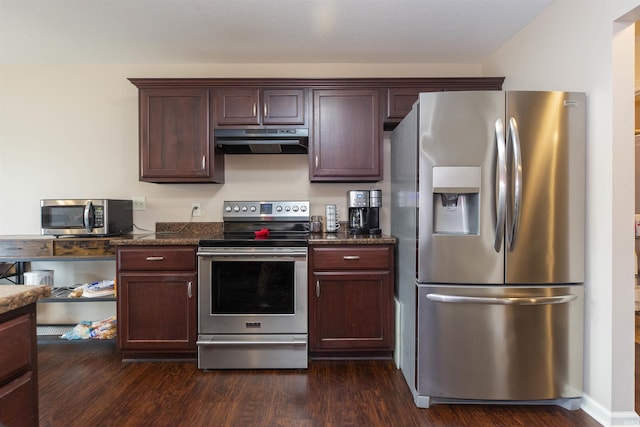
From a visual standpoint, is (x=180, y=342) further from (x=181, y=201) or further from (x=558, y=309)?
(x=558, y=309)

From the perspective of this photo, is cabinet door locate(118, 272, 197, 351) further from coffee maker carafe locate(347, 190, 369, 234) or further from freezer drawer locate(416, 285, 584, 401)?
freezer drawer locate(416, 285, 584, 401)

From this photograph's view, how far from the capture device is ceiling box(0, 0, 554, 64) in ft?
6.80

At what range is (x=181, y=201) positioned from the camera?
2943 mm

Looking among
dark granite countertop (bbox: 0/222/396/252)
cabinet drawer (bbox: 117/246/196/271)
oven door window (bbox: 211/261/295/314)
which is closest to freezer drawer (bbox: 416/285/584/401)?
dark granite countertop (bbox: 0/222/396/252)

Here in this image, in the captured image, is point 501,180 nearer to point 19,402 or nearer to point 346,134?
point 346,134

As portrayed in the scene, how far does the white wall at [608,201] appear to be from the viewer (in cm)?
164

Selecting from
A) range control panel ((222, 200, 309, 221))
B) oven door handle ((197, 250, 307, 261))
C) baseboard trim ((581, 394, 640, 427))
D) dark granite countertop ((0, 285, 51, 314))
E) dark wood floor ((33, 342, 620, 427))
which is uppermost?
range control panel ((222, 200, 309, 221))

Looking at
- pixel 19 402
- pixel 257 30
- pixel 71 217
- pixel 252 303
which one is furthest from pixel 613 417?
pixel 71 217

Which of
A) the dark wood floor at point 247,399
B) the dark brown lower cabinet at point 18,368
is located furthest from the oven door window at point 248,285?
the dark brown lower cabinet at point 18,368

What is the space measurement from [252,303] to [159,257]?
72 centimetres

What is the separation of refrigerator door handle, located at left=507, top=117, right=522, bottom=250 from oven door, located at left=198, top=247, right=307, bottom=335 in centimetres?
124

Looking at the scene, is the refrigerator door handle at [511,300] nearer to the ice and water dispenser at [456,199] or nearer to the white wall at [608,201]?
the white wall at [608,201]

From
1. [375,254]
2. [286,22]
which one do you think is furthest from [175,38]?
[375,254]

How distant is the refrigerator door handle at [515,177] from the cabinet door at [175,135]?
2.03 m
